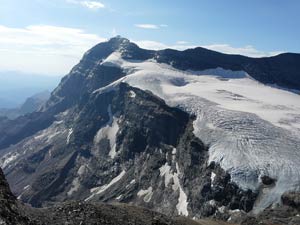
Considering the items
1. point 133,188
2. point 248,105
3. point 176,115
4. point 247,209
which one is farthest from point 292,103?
point 247,209

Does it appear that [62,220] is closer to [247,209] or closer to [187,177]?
[247,209]

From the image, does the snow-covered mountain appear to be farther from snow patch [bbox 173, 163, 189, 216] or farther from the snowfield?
the snowfield

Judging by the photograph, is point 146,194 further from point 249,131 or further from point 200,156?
point 249,131

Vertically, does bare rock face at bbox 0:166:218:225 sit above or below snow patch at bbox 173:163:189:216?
above

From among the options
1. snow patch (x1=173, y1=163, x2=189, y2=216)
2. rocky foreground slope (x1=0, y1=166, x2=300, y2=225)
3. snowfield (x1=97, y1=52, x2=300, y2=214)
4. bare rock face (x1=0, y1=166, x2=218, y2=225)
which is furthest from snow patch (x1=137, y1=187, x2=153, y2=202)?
bare rock face (x1=0, y1=166, x2=218, y2=225)

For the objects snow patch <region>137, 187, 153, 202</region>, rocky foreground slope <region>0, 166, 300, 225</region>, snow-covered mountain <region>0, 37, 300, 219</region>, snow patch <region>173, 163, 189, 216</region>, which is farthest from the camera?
A: snow patch <region>137, 187, 153, 202</region>

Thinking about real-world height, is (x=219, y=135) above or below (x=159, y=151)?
above

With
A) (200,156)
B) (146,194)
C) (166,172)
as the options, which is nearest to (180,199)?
A: (200,156)

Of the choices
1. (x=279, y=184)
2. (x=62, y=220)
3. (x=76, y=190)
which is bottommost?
(x=76, y=190)

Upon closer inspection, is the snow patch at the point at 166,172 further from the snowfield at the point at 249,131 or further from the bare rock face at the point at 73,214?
the bare rock face at the point at 73,214
